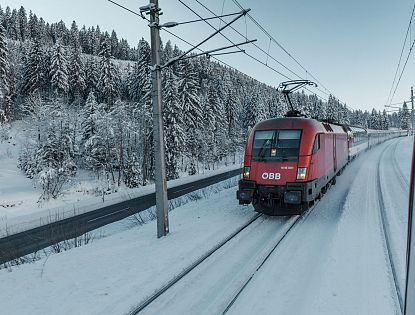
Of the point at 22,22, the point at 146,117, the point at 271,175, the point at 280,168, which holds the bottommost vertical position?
the point at 271,175

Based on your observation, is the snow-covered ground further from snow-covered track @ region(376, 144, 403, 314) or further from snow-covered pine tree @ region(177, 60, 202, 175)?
snow-covered pine tree @ region(177, 60, 202, 175)

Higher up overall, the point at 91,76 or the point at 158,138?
the point at 91,76

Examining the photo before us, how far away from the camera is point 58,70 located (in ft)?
190

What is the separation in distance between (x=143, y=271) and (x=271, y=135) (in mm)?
6965

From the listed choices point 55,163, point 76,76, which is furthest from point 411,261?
point 76,76

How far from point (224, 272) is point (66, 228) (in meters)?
13.3

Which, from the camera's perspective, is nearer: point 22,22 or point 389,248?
point 389,248

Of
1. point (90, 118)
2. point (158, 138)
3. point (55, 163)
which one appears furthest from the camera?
point (90, 118)

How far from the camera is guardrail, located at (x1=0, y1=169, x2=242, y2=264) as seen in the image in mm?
14461

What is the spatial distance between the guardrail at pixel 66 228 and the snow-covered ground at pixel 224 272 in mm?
4713

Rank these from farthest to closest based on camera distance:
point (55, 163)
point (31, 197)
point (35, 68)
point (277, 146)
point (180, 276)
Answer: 1. point (35, 68)
2. point (55, 163)
3. point (31, 197)
4. point (277, 146)
5. point (180, 276)

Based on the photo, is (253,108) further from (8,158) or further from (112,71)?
(8,158)

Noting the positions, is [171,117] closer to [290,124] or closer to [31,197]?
[31,197]

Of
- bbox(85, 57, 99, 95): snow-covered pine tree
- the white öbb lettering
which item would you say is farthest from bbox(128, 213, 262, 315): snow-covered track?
bbox(85, 57, 99, 95): snow-covered pine tree
